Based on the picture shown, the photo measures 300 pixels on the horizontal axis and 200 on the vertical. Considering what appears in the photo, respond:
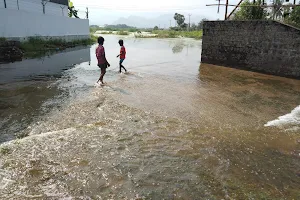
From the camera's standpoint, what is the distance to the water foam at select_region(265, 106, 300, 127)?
A: 543 cm

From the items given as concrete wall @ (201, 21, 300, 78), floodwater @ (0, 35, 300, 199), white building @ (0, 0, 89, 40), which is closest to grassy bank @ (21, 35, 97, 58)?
white building @ (0, 0, 89, 40)

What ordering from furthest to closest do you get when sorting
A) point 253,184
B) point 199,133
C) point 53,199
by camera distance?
point 199,133 → point 253,184 → point 53,199

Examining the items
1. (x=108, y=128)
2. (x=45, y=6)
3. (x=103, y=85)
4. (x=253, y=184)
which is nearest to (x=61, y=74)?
(x=103, y=85)

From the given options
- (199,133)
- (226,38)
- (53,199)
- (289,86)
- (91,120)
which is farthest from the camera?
(226,38)

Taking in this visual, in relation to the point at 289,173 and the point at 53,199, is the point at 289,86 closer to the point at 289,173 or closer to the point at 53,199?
the point at 289,173

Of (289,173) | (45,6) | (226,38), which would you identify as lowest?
(289,173)

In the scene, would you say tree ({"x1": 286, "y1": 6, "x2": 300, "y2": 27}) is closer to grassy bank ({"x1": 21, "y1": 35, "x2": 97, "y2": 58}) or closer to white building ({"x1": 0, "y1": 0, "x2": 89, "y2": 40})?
grassy bank ({"x1": 21, "y1": 35, "x2": 97, "y2": 58})

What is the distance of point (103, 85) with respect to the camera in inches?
335

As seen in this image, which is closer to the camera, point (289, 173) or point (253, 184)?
point (253, 184)

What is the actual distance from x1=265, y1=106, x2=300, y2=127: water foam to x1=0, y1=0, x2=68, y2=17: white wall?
20199 millimetres

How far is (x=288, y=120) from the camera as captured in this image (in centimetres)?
570

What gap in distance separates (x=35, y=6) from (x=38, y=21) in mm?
4294

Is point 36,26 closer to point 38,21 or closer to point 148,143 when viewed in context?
point 38,21

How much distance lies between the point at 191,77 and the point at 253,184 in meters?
7.51
